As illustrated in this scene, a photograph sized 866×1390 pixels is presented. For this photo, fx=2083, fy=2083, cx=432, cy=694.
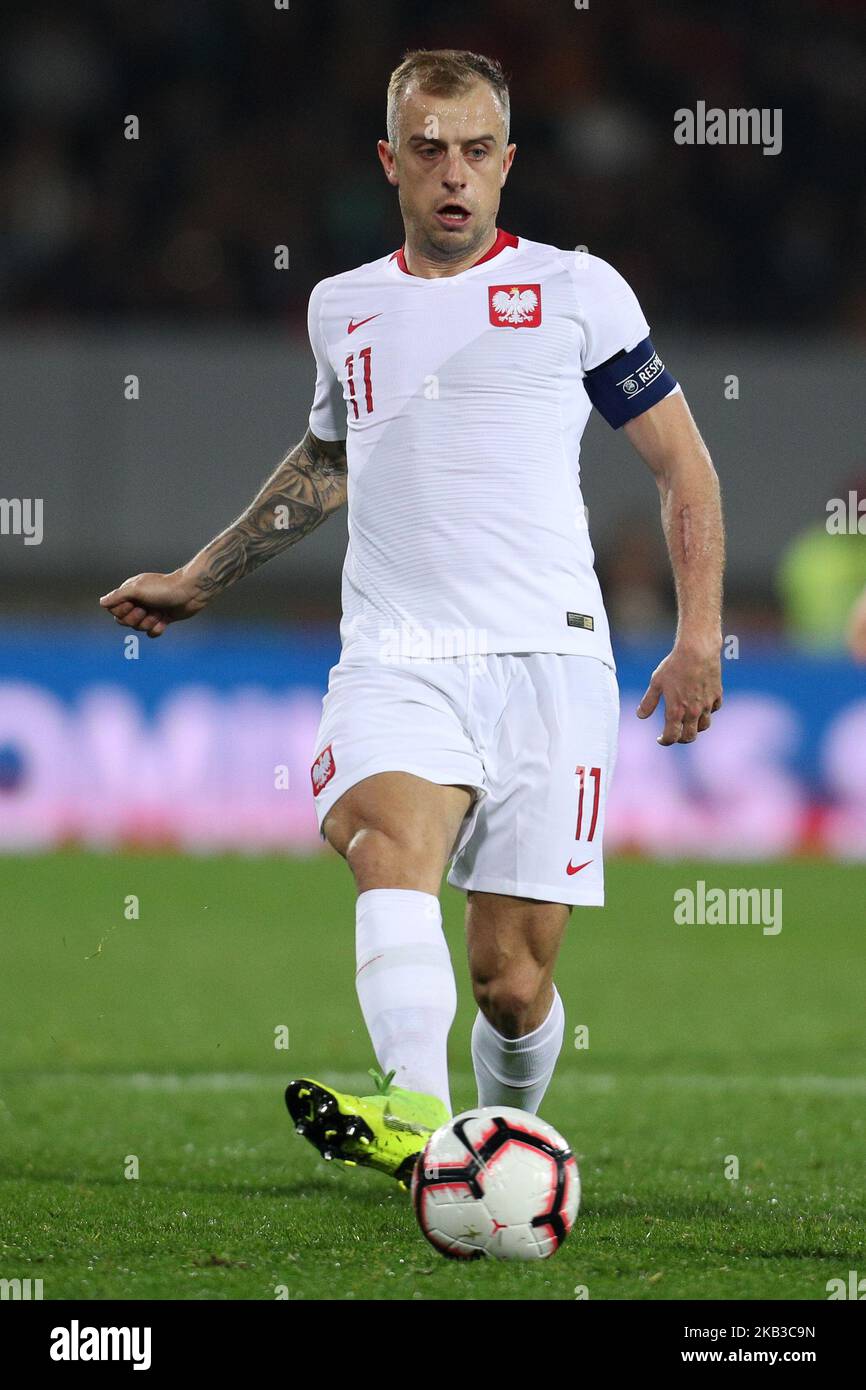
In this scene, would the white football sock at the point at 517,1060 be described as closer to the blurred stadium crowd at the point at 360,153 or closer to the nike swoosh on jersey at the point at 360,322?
the nike swoosh on jersey at the point at 360,322

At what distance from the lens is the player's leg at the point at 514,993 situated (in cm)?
402

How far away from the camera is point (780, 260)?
1564cm

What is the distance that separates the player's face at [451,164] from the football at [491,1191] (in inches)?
66.7

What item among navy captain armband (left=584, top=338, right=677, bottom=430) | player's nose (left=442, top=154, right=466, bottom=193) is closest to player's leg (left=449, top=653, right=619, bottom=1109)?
navy captain armband (left=584, top=338, right=677, bottom=430)

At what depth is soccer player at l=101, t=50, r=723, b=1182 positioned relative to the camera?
391cm

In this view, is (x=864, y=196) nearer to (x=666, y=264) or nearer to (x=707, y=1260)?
(x=666, y=264)

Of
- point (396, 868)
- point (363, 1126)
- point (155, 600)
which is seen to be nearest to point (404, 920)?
point (396, 868)

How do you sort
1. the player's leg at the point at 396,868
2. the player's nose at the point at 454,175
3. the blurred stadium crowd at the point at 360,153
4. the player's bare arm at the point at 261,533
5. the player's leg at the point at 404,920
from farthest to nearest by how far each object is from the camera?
the blurred stadium crowd at the point at 360,153, the player's bare arm at the point at 261,533, the player's nose at the point at 454,175, the player's leg at the point at 404,920, the player's leg at the point at 396,868

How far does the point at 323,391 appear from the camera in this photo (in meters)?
4.41

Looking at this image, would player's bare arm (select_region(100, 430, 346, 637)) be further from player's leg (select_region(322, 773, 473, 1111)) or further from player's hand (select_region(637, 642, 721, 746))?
player's hand (select_region(637, 642, 721, 746))

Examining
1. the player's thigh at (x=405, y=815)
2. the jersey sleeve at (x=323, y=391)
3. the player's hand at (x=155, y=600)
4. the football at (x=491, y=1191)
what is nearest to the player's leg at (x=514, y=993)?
the player's thigh at (x=405, y=815)

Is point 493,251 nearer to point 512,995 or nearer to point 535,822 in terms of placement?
point 535,822

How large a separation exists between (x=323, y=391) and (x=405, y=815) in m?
1.10

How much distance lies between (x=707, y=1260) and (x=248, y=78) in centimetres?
1421
